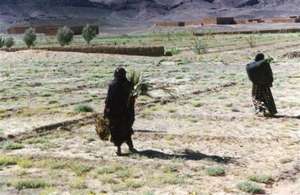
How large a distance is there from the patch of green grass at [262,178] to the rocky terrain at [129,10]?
133780 mm

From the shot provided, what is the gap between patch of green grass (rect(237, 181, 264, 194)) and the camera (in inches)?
408

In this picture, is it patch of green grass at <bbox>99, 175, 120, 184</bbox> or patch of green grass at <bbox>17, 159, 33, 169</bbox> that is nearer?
patch of green grass at <bbox>99, 175, 120, 184</bbox>

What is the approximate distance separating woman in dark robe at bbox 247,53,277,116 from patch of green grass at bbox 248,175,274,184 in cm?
704

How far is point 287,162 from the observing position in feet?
40.7

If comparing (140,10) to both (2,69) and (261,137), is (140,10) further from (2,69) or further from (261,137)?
(261,137)

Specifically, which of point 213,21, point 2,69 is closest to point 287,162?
point 2,69

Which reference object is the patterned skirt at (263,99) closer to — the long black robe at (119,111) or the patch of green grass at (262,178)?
the long black robe at (119,111)

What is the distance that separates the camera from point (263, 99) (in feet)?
59.5

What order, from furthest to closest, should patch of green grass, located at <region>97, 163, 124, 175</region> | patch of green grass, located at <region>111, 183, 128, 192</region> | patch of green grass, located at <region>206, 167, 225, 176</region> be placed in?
1. patch of green grass, located at <region>97, 163, 124, 175</region>
2. patch of green grass, located at <region>206, 167, 225, 176</region>
3. patch of green grass, located at <region>111, 183, 128, 192</region>

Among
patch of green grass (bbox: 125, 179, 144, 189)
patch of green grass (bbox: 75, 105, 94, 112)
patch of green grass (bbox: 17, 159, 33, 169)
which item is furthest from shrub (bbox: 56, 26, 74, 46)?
patch of green grass (bbox: 125, 179, 144, 189)

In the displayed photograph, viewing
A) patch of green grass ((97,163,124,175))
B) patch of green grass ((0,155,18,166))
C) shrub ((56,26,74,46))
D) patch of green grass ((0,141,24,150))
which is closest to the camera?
patch of green grass ((97,163,124,175))

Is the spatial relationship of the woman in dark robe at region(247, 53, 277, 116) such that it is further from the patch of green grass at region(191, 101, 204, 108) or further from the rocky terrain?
the rocky terrain

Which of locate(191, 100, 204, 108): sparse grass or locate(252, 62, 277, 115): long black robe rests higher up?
locate(252, 62, 277, 115): long black robe

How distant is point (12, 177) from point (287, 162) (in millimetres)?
4859
